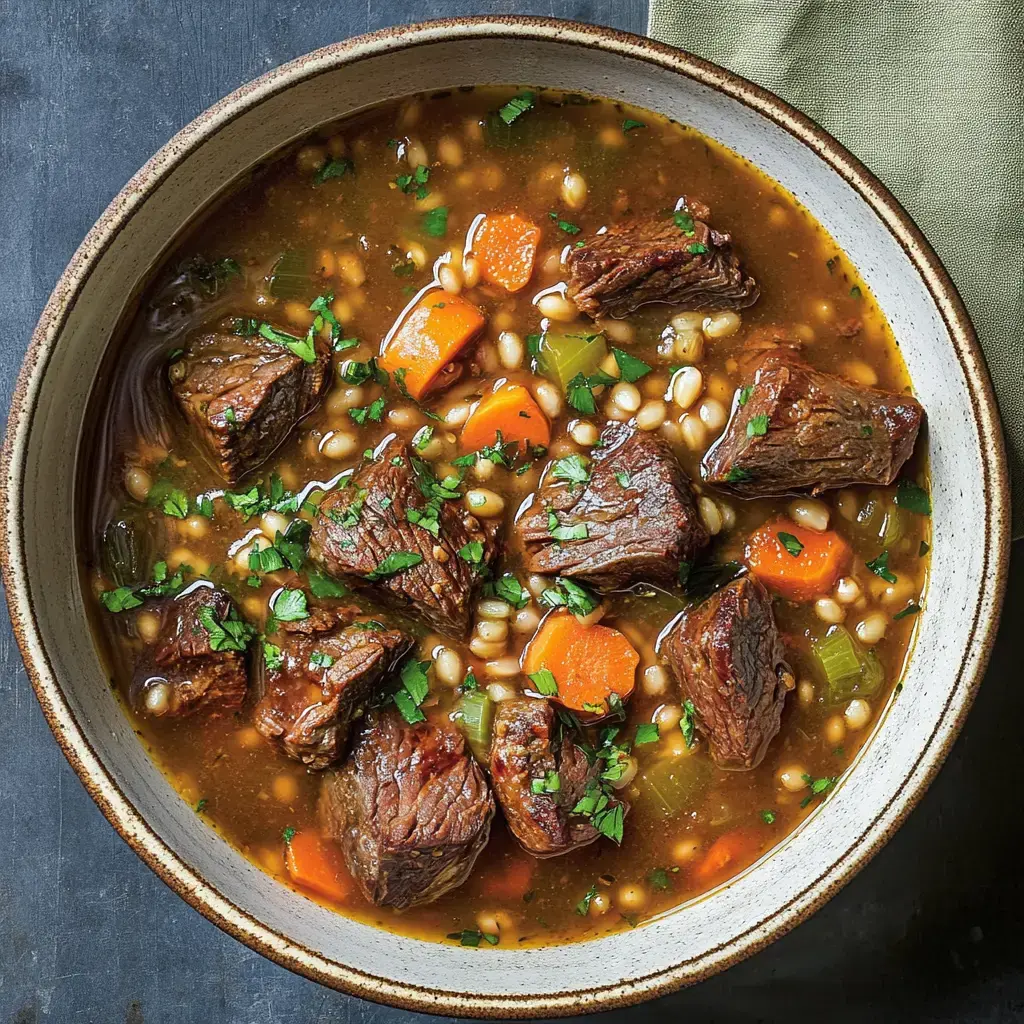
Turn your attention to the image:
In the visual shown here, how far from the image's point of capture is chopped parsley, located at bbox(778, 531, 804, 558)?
3.42 meters

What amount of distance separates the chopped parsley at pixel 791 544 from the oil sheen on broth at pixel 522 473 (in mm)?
12

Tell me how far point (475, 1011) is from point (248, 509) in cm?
170

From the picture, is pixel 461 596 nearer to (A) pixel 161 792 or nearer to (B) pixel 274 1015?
(A) pixel 161 792

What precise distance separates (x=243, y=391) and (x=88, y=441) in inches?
22.2

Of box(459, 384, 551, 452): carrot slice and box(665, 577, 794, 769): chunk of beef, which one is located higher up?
box(459, 384, 551, 452): carrot slice

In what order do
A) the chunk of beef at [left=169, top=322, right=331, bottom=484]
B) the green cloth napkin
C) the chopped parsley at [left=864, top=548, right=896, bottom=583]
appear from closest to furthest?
the chunk of beef at [left=169, top=322, right=331, bottom=484], the chopped parsley at [left=864, top=548, right=896, bottom=583], the green cloth napkin

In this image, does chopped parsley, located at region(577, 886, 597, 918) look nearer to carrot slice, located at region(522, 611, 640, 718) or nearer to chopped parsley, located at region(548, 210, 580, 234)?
carrot slice, located at region(522, 611, 640, 718)

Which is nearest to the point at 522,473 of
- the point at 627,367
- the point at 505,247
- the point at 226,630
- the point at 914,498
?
the point at 627,367

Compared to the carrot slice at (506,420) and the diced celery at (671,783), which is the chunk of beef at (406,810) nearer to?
the diced celery at (671,783)

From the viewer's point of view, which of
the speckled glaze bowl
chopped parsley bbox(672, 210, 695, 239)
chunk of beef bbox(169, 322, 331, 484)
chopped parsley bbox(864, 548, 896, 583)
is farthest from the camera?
chopped parsley bbox(864, 548, 896, 583)

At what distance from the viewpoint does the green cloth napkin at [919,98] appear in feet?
12.0

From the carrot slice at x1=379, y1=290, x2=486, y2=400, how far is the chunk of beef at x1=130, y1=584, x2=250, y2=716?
94cm

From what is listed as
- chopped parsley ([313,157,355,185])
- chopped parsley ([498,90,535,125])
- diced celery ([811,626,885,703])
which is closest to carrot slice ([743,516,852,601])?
diced celery ([811,626,885,703])

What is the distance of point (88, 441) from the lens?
3.29 m
